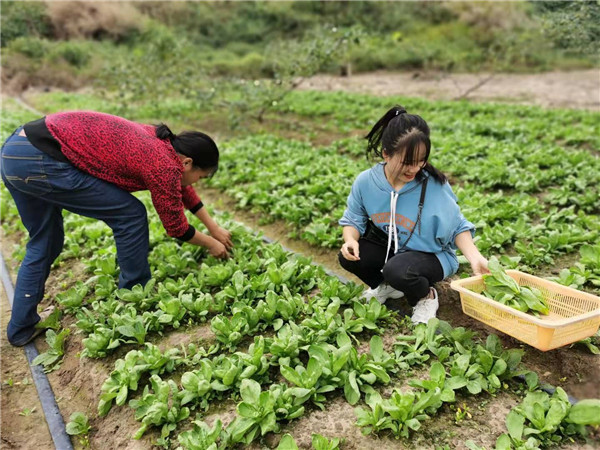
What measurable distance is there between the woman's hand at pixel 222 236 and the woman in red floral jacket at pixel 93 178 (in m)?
0.45

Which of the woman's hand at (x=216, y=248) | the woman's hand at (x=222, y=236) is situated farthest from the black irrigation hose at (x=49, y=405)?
the woman's hand at (x=222, y=236)

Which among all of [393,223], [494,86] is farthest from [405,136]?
[494,86]

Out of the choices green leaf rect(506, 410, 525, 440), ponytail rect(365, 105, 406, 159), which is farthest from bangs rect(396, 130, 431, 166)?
green leaf rect(506, 410, 525, 440)

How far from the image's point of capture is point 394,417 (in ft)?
7.02

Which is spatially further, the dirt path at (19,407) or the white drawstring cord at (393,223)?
the white drawstring cord at (393,223)

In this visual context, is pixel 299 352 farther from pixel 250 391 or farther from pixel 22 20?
pixel 22 20

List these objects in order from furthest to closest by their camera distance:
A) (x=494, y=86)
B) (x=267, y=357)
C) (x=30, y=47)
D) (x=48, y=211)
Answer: (x=30, y=47)
(x=494, y=86)
(x=48, y=211)
(x=267, y=357)

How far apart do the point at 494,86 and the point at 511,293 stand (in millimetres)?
17082

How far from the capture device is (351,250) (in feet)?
9.35

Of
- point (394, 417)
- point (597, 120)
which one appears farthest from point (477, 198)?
point (597, 120)

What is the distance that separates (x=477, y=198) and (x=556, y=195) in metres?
0.85

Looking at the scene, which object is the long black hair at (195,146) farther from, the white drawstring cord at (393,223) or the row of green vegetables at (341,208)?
A: the row of green vegetables at (341,208)

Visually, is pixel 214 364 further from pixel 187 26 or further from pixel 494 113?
pixel 187 26

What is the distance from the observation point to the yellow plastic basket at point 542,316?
2.19m
